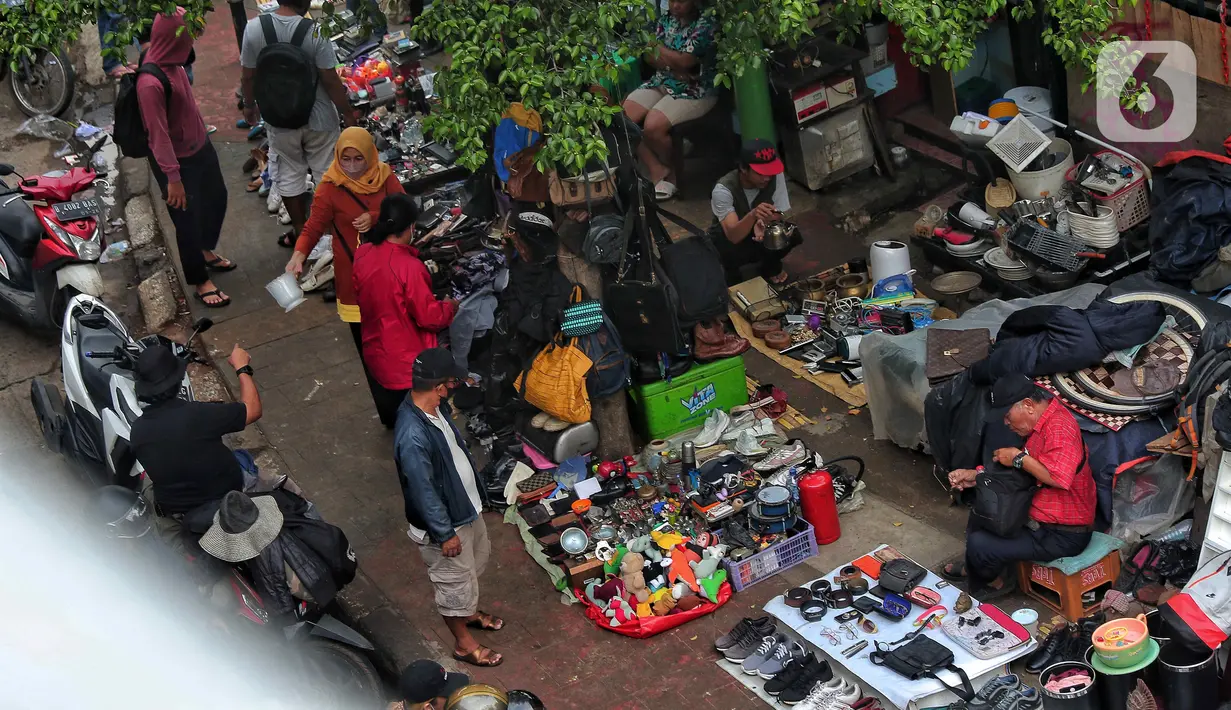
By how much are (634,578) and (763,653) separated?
88cm

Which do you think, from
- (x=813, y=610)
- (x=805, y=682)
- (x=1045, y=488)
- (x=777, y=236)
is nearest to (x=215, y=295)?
(x=777, y=236)

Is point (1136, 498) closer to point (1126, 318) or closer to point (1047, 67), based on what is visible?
point (1126, 318)

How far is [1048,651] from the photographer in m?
7.06

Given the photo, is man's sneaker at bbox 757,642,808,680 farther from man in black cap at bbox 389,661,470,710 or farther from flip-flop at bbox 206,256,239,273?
flip-flop at bbox 206,256,239,273

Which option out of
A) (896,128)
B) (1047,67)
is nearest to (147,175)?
(896,128)

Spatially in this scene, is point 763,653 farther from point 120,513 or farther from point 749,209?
point 749,209

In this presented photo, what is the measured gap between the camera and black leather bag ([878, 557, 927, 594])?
7.46 metres

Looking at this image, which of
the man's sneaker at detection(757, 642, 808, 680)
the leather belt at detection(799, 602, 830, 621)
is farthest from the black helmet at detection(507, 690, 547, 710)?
the leather belt at detection(799, 602, 830, 621)

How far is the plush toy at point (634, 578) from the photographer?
787cm

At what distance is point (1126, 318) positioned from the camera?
7945 mm

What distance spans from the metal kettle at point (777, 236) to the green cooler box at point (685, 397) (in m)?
1.36

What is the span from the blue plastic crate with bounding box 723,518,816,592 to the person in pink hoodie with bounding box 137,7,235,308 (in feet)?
16.8

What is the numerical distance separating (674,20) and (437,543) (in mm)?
5878

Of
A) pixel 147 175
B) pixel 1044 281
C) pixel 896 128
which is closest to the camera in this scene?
pixel 1044 281
